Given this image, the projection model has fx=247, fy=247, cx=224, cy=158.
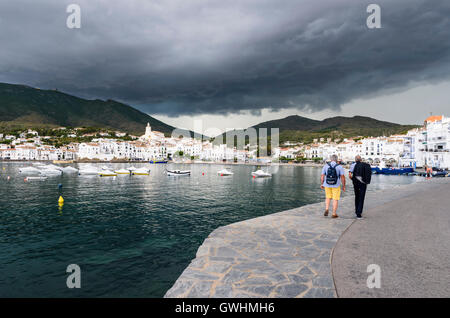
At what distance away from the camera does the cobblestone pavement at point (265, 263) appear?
13.3 feet

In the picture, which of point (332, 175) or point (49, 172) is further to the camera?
point (49, 172)

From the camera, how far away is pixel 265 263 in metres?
5.15

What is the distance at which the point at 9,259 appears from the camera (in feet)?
25.9

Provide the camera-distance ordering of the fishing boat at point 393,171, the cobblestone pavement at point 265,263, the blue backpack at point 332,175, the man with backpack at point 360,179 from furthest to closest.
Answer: the fishing boat at point 393,171 < the man with backpack at point 360,179 < the blue backpack at point 332,175 < the cobblestone pavement at point 265,263

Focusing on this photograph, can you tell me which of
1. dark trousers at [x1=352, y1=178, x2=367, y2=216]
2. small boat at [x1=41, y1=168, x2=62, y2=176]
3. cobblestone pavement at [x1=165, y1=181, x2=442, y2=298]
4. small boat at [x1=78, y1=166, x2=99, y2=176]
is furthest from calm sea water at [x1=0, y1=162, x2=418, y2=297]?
small boat at [x1=41, y1=168, x2=62, y2=176]

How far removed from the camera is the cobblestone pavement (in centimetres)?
406

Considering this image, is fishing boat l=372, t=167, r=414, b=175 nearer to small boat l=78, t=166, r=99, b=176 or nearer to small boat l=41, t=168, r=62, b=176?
small boat l=78, t=166, r=99, b=176

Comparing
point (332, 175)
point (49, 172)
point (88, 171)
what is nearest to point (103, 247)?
point (332, 175)

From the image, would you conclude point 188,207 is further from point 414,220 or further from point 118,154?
point 118,154

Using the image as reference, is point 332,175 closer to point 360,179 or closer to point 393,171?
point 360,179

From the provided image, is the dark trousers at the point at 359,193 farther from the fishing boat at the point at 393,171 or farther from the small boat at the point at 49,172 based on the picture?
the fishing boat at the point at 393,171

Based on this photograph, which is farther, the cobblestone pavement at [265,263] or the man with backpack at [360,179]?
the man with backpack at [360,179]

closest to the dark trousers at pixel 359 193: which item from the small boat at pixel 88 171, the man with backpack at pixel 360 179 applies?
the man with backpack at pixel 360 179
